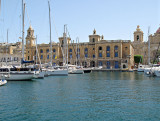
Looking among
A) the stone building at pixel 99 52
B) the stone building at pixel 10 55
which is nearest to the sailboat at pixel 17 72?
the stone building at pixel 10 55

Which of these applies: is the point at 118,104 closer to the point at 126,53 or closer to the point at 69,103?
the point at 69,103

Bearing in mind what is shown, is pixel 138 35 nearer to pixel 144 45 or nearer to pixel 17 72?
pixel 144 45

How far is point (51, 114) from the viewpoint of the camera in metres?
13.9

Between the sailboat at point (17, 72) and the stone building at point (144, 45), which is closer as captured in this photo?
the sailboat at point (17, 72)

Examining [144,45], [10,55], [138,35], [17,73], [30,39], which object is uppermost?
[138,35]

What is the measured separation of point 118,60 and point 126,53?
373cm

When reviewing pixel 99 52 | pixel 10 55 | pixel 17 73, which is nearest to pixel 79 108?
pixel 17 73

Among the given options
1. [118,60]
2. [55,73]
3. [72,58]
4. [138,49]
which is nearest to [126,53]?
[118,60]

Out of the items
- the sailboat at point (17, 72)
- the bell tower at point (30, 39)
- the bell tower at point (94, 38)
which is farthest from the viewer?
the bell tower at point (30, 39)

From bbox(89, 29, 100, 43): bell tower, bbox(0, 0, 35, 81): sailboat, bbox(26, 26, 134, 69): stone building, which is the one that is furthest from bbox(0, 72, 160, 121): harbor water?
bbox(89, 29, 100, 43): bell tower

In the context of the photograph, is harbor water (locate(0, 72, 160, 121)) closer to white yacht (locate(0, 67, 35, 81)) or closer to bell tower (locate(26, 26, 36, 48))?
white yacht (locate(0, 67, 35, 81))

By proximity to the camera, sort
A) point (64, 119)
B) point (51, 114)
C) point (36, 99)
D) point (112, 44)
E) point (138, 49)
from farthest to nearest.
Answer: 1. point (138, 49)
2. point (112, 44)
3. point (36, 99)
4. point (51, 114)
5. point (64, 119)

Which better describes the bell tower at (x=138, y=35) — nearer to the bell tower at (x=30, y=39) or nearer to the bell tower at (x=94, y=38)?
the bell tower at (x=94, y=38)

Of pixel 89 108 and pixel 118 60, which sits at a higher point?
pixel 118 60
